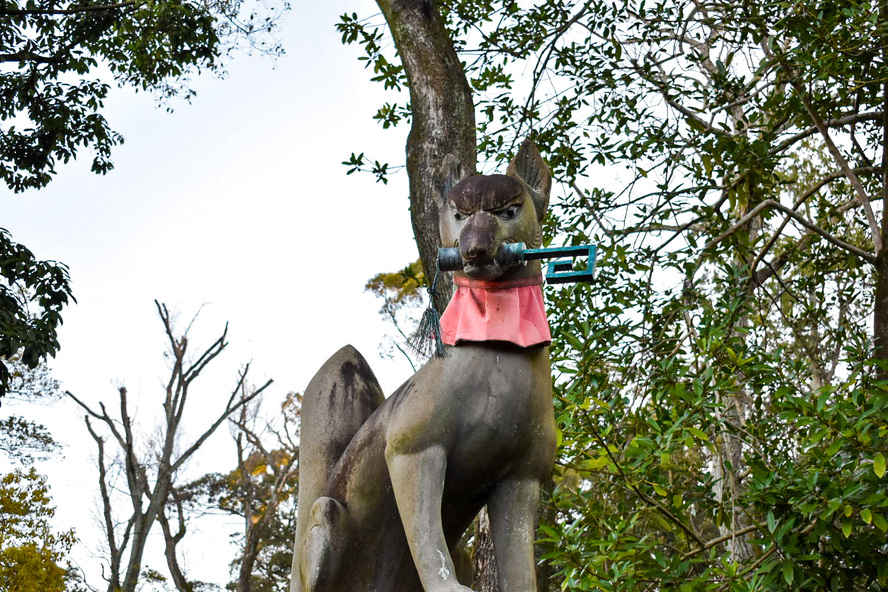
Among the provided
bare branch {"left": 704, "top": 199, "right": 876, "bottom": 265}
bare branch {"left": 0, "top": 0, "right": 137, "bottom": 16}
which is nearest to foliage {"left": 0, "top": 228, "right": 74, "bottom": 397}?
bare branch {"left": 0, "top": 0, "right": 137, "bottom": 16}

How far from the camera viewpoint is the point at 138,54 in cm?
962

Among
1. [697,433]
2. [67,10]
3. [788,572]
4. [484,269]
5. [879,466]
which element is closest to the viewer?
[484,269]

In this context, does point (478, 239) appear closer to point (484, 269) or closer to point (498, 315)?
point (484, 269)

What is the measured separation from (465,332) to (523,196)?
45 cm

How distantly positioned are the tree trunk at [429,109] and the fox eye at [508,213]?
199 centimetres

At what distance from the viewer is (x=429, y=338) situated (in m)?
2.97

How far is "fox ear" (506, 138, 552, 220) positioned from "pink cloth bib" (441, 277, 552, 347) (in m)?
0.33

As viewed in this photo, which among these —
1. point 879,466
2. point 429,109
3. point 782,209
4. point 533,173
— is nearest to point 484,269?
point 533,173

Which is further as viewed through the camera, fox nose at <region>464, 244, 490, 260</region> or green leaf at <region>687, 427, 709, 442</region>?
green leaf at <region>687, 427, 709, 442</region>

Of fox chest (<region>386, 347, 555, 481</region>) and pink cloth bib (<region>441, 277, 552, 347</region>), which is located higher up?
pink cloth bib (<region>441, 277, 552, 347</region>)

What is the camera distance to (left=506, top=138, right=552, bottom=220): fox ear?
3.23 m

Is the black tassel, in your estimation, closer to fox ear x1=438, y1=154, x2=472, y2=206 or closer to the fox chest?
the fox chest

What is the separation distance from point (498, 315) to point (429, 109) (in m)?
2.83

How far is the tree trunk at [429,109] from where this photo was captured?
528 cm
